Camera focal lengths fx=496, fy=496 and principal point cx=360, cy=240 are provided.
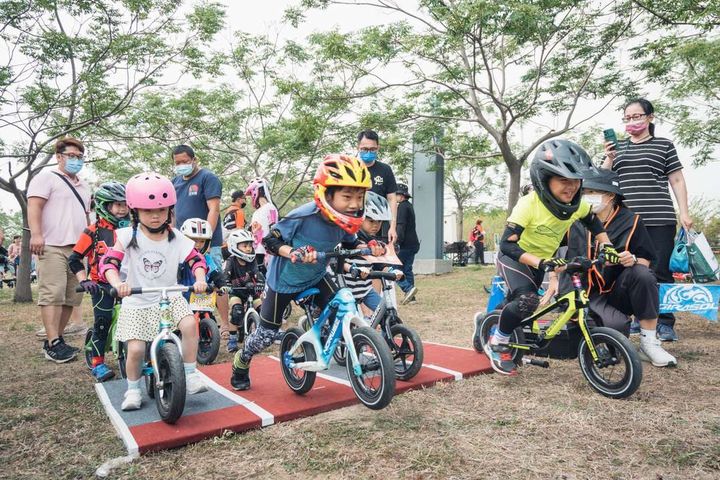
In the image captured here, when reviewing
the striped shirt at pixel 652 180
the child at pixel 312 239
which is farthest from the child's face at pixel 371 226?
the striped shirt at pixel 652 180

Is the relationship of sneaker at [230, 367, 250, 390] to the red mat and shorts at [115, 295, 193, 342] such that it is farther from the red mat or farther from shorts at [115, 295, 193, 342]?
shorts at [115, 295, 193, 342]

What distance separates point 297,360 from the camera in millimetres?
3939

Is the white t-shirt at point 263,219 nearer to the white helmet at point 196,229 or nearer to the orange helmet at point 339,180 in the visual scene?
the white helmet at point 196,229

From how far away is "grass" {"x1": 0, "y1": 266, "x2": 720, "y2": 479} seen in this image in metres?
2.64

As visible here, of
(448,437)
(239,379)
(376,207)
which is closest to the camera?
(448,437)

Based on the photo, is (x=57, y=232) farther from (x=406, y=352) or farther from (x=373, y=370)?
(x=373, y=370)

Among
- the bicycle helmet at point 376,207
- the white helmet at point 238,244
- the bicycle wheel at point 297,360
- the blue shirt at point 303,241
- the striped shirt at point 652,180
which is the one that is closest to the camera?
the blue shirt at point 303,241

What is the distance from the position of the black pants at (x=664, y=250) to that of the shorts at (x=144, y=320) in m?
4.84

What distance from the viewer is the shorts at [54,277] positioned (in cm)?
538

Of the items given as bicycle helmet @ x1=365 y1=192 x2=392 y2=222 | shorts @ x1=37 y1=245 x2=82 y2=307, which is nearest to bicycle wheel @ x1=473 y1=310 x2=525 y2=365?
bicycle helmet @ x1=365 y1=192 x2=392 y2=222

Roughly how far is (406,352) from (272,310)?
1178 mm

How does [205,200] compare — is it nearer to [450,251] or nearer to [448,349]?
[448,349]

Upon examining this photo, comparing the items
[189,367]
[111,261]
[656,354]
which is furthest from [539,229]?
[111,261]

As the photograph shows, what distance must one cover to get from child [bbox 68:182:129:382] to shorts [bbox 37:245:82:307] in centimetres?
99
